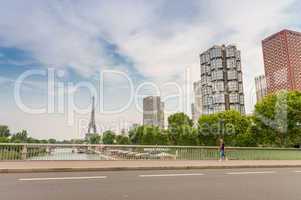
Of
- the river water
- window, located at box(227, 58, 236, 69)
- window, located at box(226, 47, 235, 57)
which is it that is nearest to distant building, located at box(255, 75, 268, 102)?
window, located at box(227, 58, 236, 69)

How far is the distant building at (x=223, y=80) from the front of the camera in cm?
8019

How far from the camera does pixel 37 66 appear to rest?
22.2 meters

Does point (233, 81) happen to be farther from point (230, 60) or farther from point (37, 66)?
point (37, 66)

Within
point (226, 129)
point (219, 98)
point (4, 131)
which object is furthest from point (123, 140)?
point (226, 129)

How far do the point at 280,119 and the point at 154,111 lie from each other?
6603 centimetres

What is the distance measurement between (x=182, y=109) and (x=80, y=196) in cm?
4571

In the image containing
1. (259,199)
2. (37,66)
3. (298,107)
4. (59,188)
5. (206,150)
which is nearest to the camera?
(259,199)

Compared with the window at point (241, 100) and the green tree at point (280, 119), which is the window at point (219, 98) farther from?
the green tree at point (280, 119)

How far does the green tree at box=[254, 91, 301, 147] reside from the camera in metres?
34.2

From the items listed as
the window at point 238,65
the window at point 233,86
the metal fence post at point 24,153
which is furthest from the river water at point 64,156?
the window at point 238,65

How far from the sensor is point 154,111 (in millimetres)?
98875

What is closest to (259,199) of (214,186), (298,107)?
(214,186)

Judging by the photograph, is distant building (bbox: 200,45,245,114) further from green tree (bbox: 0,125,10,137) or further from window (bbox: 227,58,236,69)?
green tree (bbox: 0,125,10,137)

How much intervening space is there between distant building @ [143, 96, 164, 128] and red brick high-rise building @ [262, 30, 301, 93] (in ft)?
128
